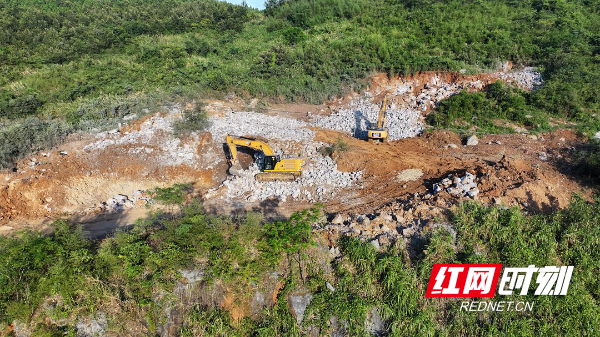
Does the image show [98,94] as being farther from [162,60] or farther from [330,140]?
[330,140]

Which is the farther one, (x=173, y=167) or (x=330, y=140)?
(x=330, y=140)

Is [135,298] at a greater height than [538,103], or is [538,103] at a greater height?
[538,103]

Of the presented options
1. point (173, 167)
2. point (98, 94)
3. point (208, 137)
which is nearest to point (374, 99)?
point (208, 137)

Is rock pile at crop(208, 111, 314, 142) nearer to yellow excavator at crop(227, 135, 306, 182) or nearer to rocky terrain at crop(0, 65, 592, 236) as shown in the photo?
rocky terrain at crop(0, 65, 592, 236)

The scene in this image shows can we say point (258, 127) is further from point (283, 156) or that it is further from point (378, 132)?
point (378, 132)

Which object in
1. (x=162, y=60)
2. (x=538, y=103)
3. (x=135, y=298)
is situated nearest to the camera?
(x=135, y=298)

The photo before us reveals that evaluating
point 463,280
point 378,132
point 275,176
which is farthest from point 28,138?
point 463,280
